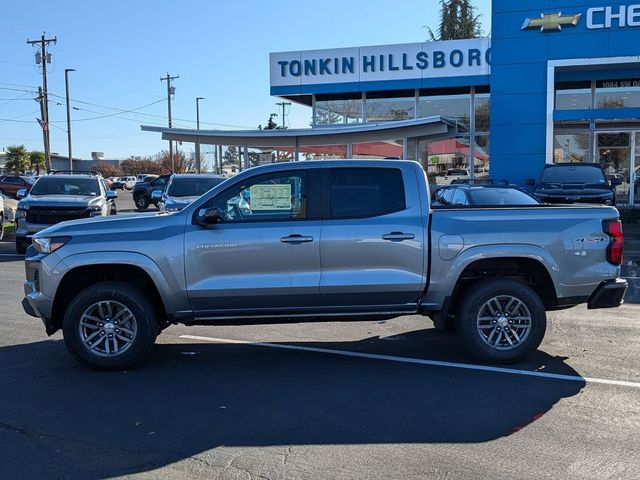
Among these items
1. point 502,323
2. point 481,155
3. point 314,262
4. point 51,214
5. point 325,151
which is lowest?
point 502,323

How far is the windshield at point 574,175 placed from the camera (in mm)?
16359

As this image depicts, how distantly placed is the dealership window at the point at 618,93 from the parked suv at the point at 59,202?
1731 centimetres

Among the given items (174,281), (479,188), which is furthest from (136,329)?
(479,188)

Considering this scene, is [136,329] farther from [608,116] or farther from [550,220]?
[608,116]

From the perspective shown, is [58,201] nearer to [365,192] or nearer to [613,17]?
[365,192]

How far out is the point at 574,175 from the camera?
16625mm

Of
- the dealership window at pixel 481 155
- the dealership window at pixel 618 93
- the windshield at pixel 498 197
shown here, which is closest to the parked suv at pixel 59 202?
the windshield at pixel 498 197

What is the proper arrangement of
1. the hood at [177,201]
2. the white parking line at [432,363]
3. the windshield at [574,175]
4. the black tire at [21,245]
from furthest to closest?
the windshield at [574,175], the black tire at [21,245], the hood at [177,201], the white parking line at [432,363]

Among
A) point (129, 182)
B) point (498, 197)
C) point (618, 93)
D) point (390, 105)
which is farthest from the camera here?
point (129, 182)

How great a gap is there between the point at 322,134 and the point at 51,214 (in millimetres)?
12033

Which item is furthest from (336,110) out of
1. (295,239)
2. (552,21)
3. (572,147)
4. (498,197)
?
(295,239)

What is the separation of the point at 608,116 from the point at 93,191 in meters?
15.1

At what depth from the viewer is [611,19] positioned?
62.9 feet

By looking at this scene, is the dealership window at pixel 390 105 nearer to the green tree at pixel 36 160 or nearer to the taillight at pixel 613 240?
the taillight at pixel 613 240
